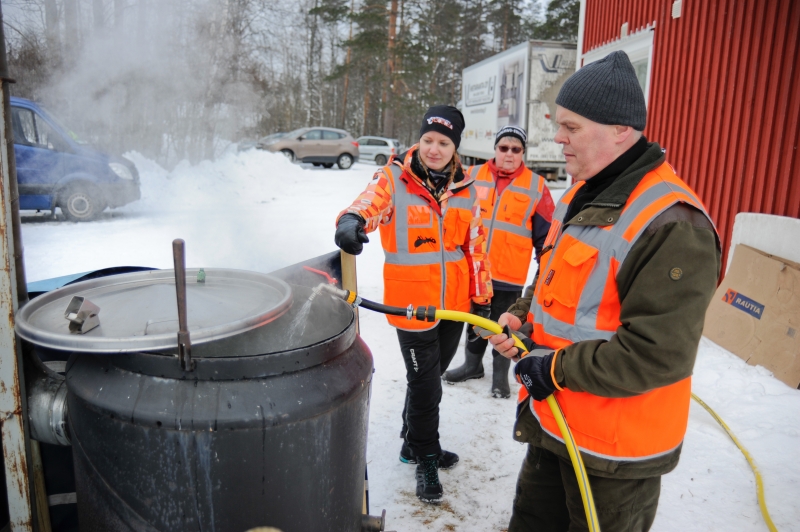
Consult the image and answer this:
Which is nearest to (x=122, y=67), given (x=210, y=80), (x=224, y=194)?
(x=210, y=80)

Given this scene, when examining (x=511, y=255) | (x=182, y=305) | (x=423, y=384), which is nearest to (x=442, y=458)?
(x=423, y=384)

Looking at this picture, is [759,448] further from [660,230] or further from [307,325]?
[307,325]

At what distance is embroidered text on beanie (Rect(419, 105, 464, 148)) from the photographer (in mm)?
2775

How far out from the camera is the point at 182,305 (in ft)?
4.40

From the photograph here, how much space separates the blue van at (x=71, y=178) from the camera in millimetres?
7992

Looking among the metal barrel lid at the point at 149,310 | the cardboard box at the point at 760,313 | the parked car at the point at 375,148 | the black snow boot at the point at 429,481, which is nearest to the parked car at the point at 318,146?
the parked car at the point at 375,148

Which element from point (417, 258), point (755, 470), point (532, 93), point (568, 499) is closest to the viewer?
point (568, 499)

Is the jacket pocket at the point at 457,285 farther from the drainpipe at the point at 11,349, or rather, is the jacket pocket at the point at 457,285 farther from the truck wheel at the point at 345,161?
the truck wheel at the point at 345,161

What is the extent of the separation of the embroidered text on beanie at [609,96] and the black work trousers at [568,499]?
1085 millimetres

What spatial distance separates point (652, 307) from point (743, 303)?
4.01 metres

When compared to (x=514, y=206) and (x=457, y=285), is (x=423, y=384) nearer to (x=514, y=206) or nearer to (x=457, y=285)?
(x=457, y=285)

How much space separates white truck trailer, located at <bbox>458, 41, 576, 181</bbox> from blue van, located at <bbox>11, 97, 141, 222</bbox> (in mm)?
8180

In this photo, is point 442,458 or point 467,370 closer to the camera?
point 442,458

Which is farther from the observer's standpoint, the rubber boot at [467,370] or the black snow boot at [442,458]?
the rubber boot at [467,370]
